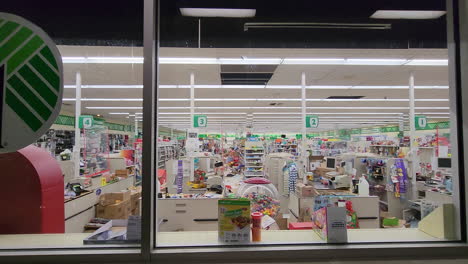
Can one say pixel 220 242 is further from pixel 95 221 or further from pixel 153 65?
pixel 95 221

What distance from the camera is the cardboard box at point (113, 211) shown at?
4.04m

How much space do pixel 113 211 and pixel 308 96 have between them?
317 inches

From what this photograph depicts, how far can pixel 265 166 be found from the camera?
373 inches

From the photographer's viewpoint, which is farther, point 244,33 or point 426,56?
point 426,56

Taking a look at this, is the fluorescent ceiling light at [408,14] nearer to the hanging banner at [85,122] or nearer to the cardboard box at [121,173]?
the cardboard box at [121,173]

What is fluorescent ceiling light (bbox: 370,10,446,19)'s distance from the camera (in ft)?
9.86

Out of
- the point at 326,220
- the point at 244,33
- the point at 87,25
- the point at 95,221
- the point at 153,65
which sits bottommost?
the point at 95,221

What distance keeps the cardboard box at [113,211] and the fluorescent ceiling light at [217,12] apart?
3.40 meters

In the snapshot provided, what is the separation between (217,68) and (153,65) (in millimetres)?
4635

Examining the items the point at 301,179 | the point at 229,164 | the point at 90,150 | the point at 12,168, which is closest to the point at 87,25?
the point at 12,168

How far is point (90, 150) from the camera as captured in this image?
20.8 ft

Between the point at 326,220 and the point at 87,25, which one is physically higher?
the point at 87,25

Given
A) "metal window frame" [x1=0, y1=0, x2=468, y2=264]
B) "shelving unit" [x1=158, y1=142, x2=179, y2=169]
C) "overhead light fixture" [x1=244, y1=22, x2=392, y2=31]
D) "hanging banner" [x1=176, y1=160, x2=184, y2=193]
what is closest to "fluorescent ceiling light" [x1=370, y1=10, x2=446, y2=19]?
"overhead light fixture" [x1=244, y1=22, x2=392, y2=31]

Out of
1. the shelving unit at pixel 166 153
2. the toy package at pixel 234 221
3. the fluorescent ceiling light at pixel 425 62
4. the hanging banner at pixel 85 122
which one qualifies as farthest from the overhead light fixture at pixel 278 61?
the shelving unit at pixel 166 153
